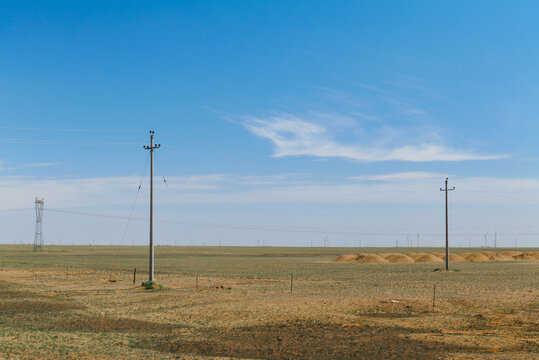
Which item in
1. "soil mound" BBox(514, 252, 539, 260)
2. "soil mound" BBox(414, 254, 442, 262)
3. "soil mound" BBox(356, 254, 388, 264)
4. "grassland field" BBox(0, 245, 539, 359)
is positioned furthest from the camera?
"soil mound" BBox(514, 252, 539, 260)

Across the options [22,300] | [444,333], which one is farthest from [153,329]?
[22,300]

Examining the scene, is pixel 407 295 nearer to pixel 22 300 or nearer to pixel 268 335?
pixel 268 335

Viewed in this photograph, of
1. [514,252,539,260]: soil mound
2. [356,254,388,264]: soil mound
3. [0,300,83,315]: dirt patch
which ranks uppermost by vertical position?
[0,300,83,315]: dirt patch

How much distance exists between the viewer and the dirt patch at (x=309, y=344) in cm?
1961

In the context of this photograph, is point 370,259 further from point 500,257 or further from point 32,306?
point 32,306

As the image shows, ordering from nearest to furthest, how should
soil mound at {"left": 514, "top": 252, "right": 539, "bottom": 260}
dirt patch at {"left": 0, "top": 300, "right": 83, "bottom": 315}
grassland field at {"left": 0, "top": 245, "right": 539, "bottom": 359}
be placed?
grassland field at {"left": 0, "top": 245, "right": 539, "bottom": 359} → dirt patch at {"left": 0, "top": 300, "right": 83, "bottom": 315} → soil mound at {"left": 514, "top": 252, "right": 539, "bottom": 260}

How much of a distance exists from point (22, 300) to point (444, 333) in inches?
1033

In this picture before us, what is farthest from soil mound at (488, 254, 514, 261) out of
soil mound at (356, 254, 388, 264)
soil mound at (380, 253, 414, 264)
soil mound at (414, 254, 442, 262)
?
soil mound at (356, 254, 388, 264)

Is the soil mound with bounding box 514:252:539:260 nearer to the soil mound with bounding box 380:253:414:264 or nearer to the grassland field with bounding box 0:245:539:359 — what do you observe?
the soil mound with bounding box 380:253:414:264

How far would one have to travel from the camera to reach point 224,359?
18578 millimetres

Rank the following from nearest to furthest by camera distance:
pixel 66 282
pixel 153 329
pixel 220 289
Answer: pixel 153 329 → pixel 220 289 → pixel 66 282

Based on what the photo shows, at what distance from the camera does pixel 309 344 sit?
2144 cm

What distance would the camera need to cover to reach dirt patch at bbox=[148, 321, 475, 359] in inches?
772

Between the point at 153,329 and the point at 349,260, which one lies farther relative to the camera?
the point at 349,260
